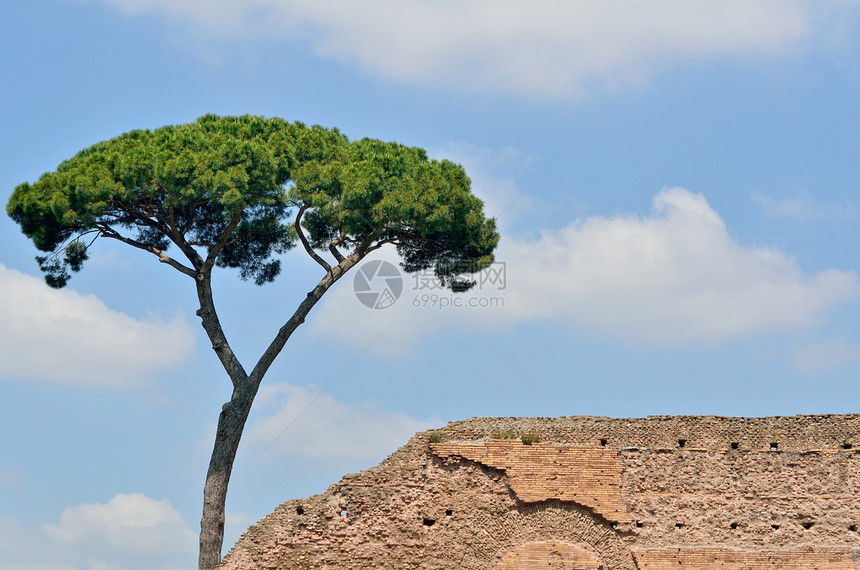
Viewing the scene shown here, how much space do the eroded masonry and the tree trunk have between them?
80.8 inches

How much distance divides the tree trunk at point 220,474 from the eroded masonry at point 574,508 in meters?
2.05

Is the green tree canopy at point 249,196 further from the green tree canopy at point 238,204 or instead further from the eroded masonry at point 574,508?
the eroded masonry at point 574,508

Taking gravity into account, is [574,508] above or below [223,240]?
below

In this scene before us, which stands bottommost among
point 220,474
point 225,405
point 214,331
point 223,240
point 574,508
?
point 574,508

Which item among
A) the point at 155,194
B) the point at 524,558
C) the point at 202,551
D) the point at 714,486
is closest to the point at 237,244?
the point at 155,194

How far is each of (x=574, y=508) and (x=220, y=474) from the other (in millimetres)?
6585

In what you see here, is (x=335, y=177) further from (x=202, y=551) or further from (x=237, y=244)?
(x=202, y=551)

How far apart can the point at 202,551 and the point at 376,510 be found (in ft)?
12.8

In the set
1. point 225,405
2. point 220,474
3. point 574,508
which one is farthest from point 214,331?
point 574,508

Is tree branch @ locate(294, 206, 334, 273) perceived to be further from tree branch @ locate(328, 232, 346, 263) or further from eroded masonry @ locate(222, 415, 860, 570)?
eroded masonry @ locate(222, 415, 860, 570)

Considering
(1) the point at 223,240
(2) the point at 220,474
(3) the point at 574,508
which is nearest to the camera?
(3) the point at 574,508

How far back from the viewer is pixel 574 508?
1742cm

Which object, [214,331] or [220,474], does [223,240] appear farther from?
[220,474]

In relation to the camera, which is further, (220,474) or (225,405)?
(225,405)
